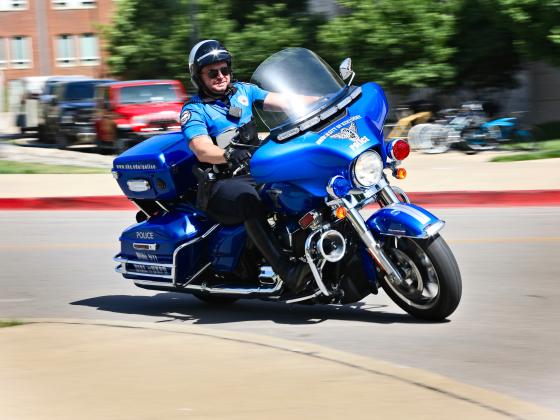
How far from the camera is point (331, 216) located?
6.83 metres

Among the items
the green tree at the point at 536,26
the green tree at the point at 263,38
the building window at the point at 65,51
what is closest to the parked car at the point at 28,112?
the green tree at the point at 263,38

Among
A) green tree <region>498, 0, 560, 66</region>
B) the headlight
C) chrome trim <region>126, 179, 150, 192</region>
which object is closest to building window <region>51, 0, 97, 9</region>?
green tree <region>498, 0, 560, 66</region>

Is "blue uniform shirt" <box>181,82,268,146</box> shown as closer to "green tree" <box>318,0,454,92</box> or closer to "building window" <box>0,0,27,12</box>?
"green tree" <box>318,0,454,92</box>

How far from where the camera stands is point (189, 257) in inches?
296

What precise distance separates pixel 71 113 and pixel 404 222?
2176 centimetres

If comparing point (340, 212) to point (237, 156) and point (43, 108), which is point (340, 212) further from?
point (43, 108)

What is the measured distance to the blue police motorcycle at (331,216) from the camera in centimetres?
654

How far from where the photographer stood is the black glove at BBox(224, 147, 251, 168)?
6828mm

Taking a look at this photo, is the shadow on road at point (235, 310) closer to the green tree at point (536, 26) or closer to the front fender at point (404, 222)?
the front fender at point (404, 222)

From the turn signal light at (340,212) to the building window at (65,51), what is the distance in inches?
2380

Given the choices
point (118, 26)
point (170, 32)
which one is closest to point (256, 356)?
point (170, 32)

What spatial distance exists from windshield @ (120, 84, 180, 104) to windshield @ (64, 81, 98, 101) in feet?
11.5

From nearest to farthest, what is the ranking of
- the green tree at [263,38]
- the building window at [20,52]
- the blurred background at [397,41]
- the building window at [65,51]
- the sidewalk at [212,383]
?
the sidewalk at [212,383]
the blurred background at [397,41]
the green tree at [263,38]
the building window at [20,52]
the building window at [65,51]

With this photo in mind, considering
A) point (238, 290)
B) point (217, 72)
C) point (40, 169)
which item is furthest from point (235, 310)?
point (40, 169)
